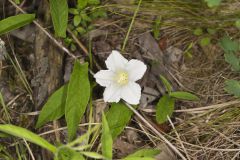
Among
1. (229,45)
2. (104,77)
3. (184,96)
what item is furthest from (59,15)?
(229,45)

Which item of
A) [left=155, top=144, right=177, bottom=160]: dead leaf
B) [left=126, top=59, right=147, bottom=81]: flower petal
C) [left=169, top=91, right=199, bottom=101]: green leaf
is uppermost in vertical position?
[left=126, top=59, right=147, bottom=81]: flower petal

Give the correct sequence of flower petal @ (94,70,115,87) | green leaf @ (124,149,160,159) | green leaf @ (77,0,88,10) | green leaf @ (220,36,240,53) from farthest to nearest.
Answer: green leaf @ (77,0,88,10)
green leaf @ (220,36,240,53)
flower petal @ (94,70,115,87)
green leaf @ (124,149,160,159)

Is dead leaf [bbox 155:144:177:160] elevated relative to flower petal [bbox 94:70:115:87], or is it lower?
lower

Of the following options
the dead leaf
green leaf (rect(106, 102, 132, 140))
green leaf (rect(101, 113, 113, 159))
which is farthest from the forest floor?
green leaf (rect(101, 113, 113, 159))

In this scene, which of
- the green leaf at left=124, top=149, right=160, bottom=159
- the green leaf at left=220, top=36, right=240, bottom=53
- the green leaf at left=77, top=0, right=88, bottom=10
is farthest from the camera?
the green leaf at left=77, top=0, right=88, bottom=10

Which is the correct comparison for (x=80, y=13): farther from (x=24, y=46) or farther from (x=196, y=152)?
(x=196, y=152)

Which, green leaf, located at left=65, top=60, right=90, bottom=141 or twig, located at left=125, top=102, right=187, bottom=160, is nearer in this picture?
green leaf, located at left=65, top=60, right=90, bottom=141

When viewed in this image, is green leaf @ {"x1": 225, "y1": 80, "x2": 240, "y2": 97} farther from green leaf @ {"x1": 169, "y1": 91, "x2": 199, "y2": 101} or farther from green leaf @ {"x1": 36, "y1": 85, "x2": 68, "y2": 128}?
green leaf @ {"x1": 36, "y1": 85, "x2": 68, "y2": 128}

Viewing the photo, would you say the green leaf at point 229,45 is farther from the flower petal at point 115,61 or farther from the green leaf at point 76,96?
the green leaf at point 76,96

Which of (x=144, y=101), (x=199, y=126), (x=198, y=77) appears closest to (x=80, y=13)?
(x=144, y=101)
